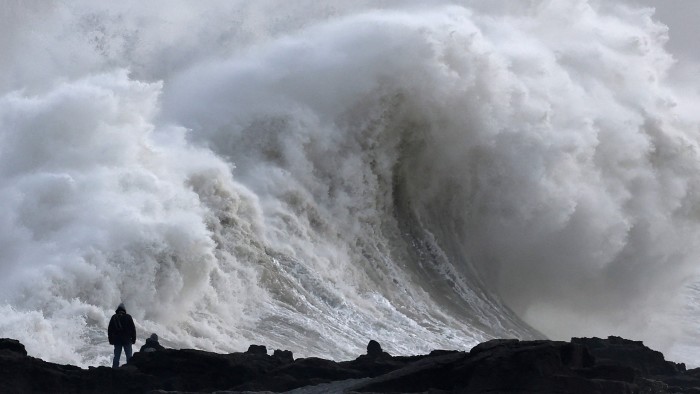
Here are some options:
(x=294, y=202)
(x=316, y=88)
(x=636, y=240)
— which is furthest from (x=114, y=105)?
(x=636, y=240)

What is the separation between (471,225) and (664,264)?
530cm

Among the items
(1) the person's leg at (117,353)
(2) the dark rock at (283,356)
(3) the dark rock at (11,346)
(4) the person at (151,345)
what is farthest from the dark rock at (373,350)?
(3) the dark rock at (11,346)

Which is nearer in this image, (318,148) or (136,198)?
(136,198)

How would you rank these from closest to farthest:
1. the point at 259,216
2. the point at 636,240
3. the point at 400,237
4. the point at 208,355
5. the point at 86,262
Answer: the point at 208,355, the point at 86,262, the point at 259,216, the point at 400,237, the point at 636,240

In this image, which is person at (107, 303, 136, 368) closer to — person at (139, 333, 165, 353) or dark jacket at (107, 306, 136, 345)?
dark jacket at (107, 306, 136, 345)

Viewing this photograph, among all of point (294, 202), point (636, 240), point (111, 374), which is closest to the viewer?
point (111, 374)

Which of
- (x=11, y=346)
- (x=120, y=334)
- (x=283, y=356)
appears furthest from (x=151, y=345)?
(x=11, y=346)

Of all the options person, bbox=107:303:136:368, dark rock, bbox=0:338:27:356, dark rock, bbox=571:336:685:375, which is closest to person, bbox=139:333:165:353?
person, bbox=107:303:136:368

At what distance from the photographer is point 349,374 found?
14156 mm

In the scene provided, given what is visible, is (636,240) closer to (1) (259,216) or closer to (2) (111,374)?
(1) (259,216)

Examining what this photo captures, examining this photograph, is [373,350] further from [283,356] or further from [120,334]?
[120,334]

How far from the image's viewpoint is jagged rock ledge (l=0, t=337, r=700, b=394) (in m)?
12.4

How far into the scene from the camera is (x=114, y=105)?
2183cm

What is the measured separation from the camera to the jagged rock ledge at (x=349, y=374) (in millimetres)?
12352
